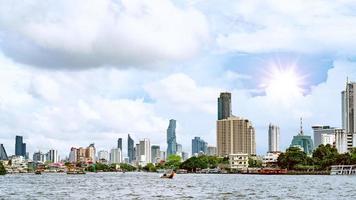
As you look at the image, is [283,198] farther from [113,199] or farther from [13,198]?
[13,198]

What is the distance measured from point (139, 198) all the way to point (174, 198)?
16.8ft

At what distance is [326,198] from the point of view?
8262 centimetres

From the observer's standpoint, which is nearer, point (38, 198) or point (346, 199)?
point (346, 199)

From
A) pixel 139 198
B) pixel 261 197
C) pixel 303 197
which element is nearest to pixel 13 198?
pixel 139 198

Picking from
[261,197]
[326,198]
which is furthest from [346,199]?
[261,197]

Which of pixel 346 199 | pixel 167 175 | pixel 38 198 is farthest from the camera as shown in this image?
pixel 167 175

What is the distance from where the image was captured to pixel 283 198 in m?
81.8

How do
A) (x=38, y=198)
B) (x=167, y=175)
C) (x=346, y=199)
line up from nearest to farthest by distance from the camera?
(x=346, y=199)
(x=38, y=198)
(x=167, y=175)

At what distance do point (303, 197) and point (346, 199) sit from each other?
657cm

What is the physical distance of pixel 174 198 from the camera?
81.5 meters

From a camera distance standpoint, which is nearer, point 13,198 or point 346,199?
point 346,199

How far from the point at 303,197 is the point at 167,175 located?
113 m

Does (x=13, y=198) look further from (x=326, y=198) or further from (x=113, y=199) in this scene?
(x=326, y=198)

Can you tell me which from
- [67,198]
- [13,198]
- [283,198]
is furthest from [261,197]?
[13,198]
